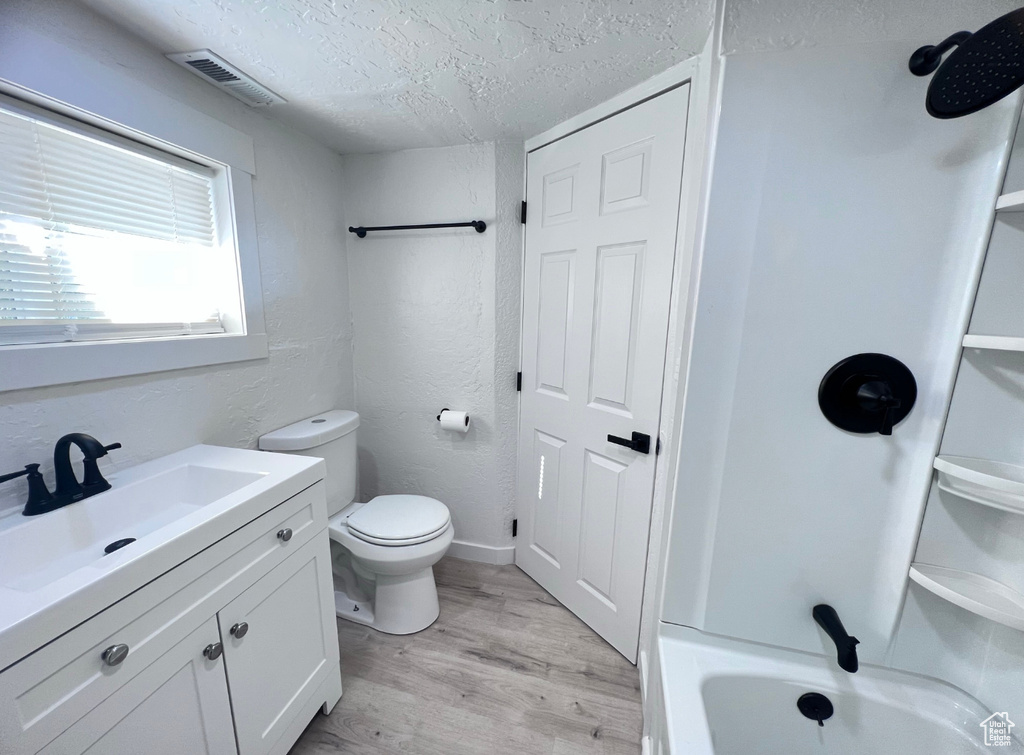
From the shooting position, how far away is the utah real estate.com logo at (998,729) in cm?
73

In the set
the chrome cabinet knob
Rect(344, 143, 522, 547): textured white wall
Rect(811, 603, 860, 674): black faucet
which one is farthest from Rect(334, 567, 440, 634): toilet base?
Rect(811, 603, 860, 674): black faucet

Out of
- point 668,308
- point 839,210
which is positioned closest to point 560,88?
point 668,308

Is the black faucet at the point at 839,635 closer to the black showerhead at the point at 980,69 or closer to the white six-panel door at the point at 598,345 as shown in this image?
the white six-panel door at the point at 598,345

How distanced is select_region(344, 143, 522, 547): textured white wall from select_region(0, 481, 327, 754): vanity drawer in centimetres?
97

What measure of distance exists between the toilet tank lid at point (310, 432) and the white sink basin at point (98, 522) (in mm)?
339

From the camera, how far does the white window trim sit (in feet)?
2.77

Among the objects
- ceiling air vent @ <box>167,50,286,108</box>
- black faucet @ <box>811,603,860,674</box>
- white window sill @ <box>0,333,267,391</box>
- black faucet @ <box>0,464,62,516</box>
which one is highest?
ceiling air vent @ <box>167,50,286,108</box>

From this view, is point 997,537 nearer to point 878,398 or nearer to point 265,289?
point 878,398

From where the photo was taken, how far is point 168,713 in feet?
2.44

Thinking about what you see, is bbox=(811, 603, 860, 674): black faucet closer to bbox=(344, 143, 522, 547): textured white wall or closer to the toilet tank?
bbox=(344, 143, 522, 547): textured white wall

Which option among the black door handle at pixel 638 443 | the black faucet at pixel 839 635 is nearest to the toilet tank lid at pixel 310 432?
the black door handle at pixel 638 443

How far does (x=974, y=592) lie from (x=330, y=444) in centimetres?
188

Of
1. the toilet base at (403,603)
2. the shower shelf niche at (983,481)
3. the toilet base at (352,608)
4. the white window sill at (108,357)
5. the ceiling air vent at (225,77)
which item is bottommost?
the toilet base at (352,608)

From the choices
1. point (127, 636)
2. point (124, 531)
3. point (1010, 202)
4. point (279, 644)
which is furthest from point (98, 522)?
point (1010, 202)
